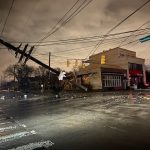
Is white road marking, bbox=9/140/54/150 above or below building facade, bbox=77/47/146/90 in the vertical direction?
below

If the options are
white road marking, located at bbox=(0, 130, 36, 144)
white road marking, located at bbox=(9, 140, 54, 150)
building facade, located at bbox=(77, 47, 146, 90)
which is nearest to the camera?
white road marking, located at bbox=(9, 140, 54, 150)

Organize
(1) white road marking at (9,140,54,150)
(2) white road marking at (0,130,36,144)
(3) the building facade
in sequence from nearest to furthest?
(1) white road marking at (9,140,54,150) → (2) white road marking at (0,130,36,144) → (3) the building facade

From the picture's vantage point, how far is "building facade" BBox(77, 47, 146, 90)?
56.5 m

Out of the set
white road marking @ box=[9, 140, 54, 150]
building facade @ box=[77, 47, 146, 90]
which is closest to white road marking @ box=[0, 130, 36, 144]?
white road marking @ box=[9, 140, 54, 150]

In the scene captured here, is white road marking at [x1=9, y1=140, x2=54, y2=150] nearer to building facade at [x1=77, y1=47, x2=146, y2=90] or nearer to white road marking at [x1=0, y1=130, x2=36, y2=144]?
white road marking at [x1=0, y1=130, x2=36, y2=144]

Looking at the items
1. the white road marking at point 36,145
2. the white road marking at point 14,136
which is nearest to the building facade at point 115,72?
the white road marking at point 14,136

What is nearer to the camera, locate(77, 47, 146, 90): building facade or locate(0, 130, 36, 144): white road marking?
locate(0, 130, 36, 144): white road marking

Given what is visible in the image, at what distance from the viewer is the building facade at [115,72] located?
56469 millimetres

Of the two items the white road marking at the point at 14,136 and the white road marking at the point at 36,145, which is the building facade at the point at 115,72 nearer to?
the white road marking at the point at 14,136

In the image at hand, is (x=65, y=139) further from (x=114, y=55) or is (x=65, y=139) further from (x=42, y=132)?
(x=114, y=55)

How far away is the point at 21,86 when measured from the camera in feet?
324

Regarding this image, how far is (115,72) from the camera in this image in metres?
60.0

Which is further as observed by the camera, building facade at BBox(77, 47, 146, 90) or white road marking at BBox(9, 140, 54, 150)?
building facade at BBox(77, 47, 146, 90)

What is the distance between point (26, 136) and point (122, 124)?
4.57 meters
